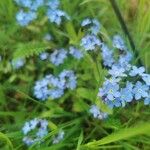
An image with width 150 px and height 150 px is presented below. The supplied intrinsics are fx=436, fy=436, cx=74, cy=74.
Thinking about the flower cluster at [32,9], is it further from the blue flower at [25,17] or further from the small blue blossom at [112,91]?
the small blue blossom at [112,91]

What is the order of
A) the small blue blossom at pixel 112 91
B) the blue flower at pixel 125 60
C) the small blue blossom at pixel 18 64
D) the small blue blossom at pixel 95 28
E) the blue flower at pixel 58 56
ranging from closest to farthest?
1. the small blue blossom at pixel 112 91
2. the blue flower at pixel 125 60
3. the small blue blossom at pixel 95 28
4. the blue flower at pixel 58 56
5. the small blue blossom at pixel 18 64

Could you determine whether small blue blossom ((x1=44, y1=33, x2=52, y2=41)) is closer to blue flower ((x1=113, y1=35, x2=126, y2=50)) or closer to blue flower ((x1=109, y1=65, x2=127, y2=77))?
blue flower ((x1=113, y1=35, x2=126, y2=50))

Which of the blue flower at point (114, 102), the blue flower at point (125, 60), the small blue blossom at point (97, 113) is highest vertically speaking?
the blue flower at point (125, 60)

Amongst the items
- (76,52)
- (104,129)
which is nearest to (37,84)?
(76,52)

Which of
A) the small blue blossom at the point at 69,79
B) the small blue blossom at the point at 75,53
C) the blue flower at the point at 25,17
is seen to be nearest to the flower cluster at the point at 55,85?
the small blue blossom at the point at 69,79

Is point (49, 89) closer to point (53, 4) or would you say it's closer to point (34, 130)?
point (34, 130)

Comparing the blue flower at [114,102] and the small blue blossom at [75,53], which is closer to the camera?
the blue flower at [114,102]
